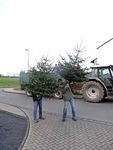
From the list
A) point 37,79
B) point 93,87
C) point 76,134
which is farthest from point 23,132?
point 93,87

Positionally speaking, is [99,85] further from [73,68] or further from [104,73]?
[73,68]

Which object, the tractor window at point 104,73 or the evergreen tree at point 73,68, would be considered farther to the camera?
the evergreen tree at point 73,68

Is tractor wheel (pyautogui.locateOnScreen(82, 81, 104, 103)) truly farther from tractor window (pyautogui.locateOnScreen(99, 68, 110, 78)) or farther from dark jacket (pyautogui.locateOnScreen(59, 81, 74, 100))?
dark jacket (pyautogui.locateOnScreen(59, 81, 74, 100))

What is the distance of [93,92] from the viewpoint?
1909cm

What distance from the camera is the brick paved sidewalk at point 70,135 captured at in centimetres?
763

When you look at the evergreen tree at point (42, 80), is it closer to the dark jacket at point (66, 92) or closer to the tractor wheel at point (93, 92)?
the dark jacket at point (66, 92)

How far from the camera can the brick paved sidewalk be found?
763cm

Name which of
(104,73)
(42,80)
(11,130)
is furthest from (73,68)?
(11,130)

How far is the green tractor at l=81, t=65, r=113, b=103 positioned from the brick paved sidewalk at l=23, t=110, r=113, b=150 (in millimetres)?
7178

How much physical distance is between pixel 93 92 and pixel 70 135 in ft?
34.3

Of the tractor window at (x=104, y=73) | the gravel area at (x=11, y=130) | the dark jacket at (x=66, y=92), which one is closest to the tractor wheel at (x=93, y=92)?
the tractor window at (x=104, y=73)

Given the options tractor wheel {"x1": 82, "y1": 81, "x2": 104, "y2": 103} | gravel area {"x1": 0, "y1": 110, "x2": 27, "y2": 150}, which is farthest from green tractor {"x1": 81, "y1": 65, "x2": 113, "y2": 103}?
gravel area {"x1": 0, "y1": 110, "x2": 27, "y2": 150}

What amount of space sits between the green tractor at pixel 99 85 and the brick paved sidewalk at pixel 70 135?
7.18 m

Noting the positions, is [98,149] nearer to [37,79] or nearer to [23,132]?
[23,132]
